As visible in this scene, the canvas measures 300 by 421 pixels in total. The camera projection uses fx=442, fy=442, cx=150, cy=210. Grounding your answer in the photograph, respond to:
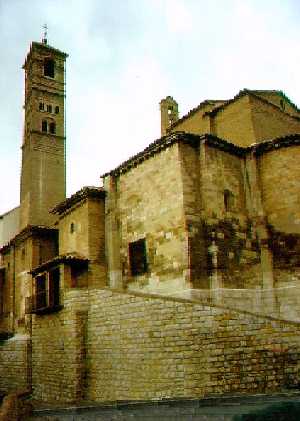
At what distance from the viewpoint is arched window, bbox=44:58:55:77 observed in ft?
101

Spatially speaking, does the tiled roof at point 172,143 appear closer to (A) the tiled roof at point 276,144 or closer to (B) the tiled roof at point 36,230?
(A) the tiled roof at point 276,144

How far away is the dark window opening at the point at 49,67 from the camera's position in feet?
101

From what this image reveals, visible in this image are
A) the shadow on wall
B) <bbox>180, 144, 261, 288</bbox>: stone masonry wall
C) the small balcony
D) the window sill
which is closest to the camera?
the shadow on wall

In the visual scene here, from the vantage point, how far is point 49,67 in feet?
102

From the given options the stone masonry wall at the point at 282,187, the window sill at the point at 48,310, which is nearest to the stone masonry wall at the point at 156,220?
the window sill at the point at 48,310

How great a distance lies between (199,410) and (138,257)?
32.5 ft

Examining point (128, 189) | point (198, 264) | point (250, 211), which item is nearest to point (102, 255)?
point (128, 189)

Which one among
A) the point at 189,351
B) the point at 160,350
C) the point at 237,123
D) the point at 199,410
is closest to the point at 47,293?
the point at 160,350

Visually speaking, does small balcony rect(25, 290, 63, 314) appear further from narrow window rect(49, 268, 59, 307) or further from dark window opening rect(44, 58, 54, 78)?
dark window opening rect(44, 58, 54, 78)

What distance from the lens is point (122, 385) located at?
11.4m

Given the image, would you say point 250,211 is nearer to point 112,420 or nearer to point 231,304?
point 231,304

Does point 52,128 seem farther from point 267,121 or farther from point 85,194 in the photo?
point 267,121

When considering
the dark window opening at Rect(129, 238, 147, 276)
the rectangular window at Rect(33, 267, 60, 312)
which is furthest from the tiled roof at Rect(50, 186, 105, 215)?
the rectangular window at Rect(33, 267, 60, 312)

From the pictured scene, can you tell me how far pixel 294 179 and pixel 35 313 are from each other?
1038 centimetres
